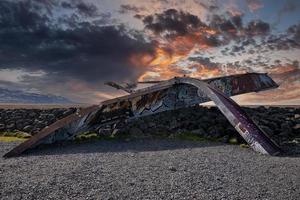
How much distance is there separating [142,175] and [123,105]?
1044 cm

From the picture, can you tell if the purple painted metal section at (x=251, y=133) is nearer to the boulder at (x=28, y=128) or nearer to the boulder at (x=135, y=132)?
the boulder at (x=135, y=132)

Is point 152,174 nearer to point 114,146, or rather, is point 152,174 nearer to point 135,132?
point 114,146

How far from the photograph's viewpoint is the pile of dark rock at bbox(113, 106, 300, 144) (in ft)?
62.7

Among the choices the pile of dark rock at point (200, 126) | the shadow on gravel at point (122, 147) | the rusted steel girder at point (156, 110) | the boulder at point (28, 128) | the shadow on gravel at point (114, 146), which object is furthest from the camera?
the boulder at point (28, 128)

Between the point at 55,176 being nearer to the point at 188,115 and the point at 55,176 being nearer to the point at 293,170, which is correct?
the point at 293,170

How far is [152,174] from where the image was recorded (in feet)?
37.2

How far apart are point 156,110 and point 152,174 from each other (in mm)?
10918

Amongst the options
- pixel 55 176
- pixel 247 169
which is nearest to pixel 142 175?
pixel 55 176

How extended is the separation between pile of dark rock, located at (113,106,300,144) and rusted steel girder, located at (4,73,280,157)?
76 cm

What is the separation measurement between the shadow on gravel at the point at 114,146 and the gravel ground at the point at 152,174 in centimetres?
12

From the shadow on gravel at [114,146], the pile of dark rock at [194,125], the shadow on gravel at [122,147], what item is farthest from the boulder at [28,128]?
the shadow on gravel at [114,146]

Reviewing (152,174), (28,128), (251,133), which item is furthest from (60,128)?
(251,133)

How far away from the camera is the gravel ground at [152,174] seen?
964 cm

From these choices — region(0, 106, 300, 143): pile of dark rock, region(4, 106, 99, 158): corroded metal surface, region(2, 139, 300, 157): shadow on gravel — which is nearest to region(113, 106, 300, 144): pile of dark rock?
region(0, 106, 300, 143): pile of dark rock
